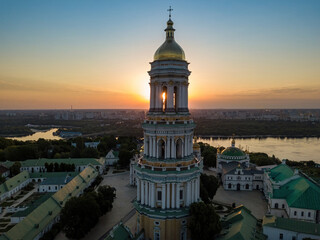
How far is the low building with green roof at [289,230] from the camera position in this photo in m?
18.8

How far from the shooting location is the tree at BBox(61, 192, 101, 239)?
853 inches

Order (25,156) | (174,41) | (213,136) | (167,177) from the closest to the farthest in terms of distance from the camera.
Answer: (167,177)
(174,41)
(25,156)
(213,136)

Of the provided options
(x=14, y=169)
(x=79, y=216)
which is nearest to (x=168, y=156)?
(x=79, y=216)

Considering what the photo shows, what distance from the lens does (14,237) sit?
1925 centimetres

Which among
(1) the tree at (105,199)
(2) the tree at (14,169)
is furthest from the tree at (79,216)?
(2) the tree at (14,169)

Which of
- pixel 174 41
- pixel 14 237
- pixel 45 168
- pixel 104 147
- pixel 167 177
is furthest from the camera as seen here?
pixel 104 147

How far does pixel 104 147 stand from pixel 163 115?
175 ft

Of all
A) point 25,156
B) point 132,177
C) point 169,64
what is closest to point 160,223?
point 169,64

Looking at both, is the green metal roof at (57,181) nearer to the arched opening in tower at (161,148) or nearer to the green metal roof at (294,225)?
the arched opening in tower at (161,148)

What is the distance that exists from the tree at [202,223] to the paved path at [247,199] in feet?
49.8

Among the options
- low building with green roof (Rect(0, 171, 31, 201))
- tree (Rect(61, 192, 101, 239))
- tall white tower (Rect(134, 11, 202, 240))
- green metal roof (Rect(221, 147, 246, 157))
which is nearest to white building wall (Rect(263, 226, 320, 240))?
tall white tower (Rect(134, 11, 202, 240))

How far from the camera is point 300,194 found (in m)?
26.0

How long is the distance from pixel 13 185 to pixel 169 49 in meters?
34.8

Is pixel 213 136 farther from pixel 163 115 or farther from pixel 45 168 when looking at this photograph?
pixel 163 115
